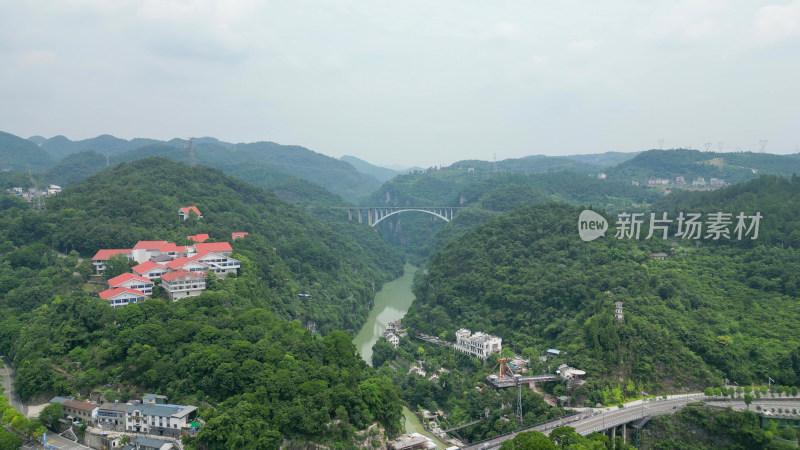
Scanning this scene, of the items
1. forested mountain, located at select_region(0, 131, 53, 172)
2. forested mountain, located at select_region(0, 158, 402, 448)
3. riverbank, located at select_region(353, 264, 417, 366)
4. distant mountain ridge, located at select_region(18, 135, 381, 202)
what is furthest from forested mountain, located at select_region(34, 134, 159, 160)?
forested mountain, located at select_region(0, 158, 402, 448)

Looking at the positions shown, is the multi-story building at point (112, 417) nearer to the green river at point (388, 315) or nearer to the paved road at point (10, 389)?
the paved road at point (10, 389)

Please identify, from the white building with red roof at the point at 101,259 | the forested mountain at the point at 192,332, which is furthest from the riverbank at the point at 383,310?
the white building with red roof at the point at 101,259

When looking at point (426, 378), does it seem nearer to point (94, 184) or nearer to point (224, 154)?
point (94, 184)

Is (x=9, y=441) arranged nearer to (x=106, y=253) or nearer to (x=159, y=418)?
(x=159, y=418)

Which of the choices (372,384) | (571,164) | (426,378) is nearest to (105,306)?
(372,384)

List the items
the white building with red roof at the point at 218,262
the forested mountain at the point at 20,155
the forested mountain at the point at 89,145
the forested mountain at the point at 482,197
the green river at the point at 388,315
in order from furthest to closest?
the forested mountain at the point at 89,145 → the forested mountain at the point at 20,155 → the forested mountain at the point at 482,197 → the white building with red roof at the point at 218,262 → the green river at the point at 388,315

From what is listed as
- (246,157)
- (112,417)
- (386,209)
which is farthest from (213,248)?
(246,157)

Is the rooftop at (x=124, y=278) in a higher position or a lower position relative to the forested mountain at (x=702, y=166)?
lower
